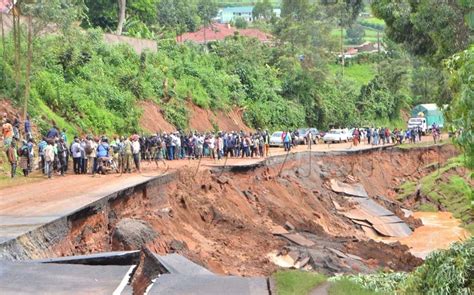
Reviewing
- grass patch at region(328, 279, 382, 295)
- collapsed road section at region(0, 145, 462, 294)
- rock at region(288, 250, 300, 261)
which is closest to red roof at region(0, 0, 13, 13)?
collapsed road section at region(0, 145, 462, 294)

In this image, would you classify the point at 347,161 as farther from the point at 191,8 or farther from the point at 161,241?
the point at 191,8

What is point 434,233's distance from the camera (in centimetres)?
3525

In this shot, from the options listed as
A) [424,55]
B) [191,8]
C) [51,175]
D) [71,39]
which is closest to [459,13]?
[424,55]

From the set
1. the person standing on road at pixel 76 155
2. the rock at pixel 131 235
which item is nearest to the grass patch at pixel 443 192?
the person standing on road at pixel 76 155

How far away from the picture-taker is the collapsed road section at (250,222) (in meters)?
17.6

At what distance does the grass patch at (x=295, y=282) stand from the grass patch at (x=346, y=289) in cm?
29

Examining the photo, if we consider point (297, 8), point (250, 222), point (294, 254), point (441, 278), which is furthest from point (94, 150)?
Result: point (297, 8)

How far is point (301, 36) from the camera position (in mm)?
70375

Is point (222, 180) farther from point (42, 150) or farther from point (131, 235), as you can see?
point (131, 235)

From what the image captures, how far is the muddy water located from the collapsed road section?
0.78 meters

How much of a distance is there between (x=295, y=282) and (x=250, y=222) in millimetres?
16456

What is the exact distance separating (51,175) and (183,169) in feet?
16.8

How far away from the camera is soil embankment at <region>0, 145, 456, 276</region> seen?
60.2 feet

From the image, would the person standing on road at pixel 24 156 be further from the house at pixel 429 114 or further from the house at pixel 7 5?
the house at pixel 429 114
